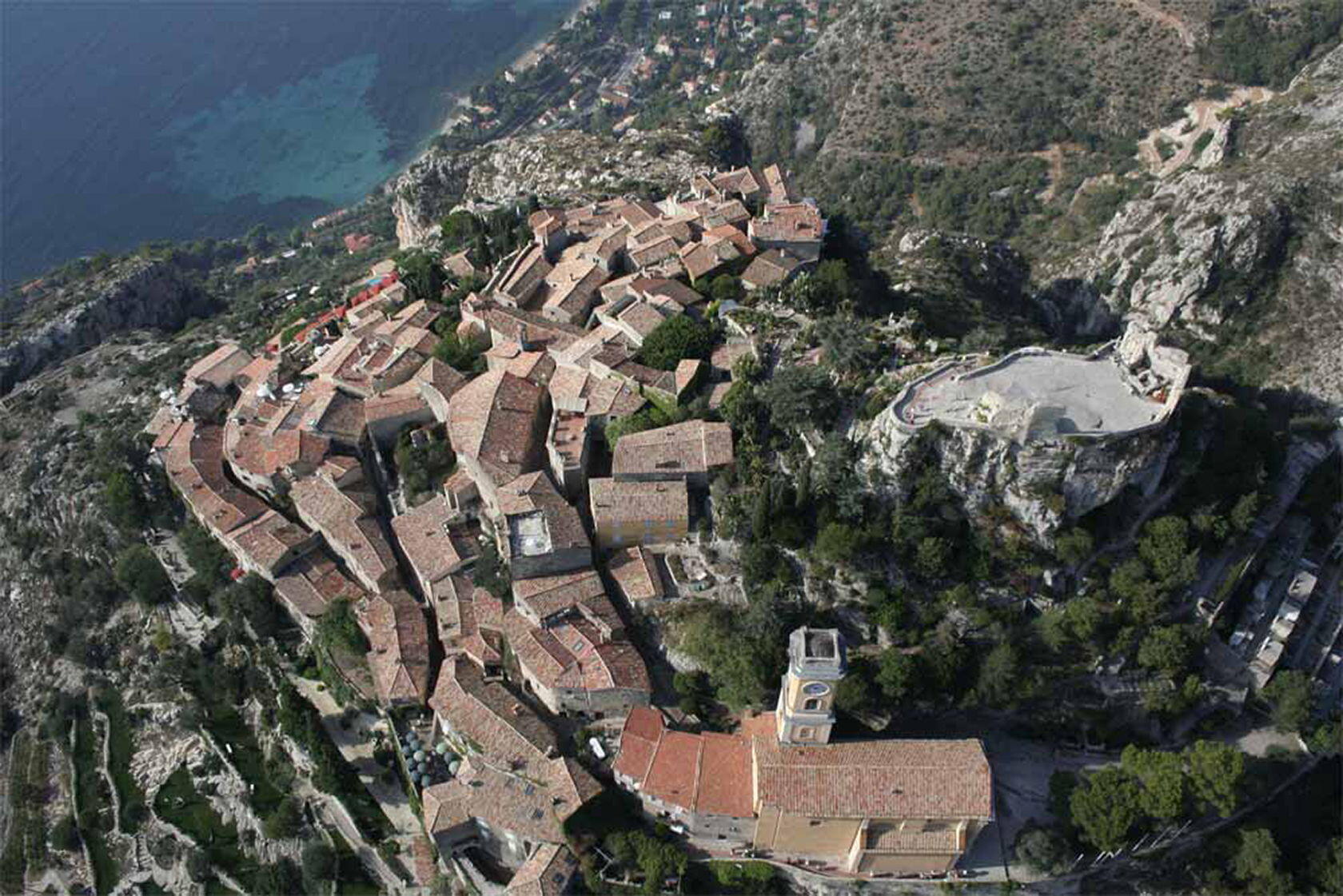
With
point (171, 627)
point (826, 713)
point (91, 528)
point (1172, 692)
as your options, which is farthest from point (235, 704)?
point (1172, 692)

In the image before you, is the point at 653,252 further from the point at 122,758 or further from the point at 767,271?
the point at 122,758

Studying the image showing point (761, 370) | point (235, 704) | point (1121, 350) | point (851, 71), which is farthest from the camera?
point (851, 71)

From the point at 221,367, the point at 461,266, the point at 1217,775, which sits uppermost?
Answer: the point at 461,266

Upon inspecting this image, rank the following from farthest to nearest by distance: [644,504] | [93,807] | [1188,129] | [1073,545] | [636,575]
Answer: [1188,129]
[93,807]
[644,504]
[636,575]
[1073,545]

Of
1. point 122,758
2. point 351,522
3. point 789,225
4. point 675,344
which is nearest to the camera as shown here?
point 675,344

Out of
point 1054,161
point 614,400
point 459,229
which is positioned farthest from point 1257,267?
point 459,229

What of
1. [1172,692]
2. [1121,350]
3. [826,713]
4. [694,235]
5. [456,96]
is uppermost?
[1121,350]

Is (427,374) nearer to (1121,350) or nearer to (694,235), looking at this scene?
(694,235)

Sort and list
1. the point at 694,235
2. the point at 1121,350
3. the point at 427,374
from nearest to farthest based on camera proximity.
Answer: the point at 1121,350 < the point at 427,374 < the point at 694,235
